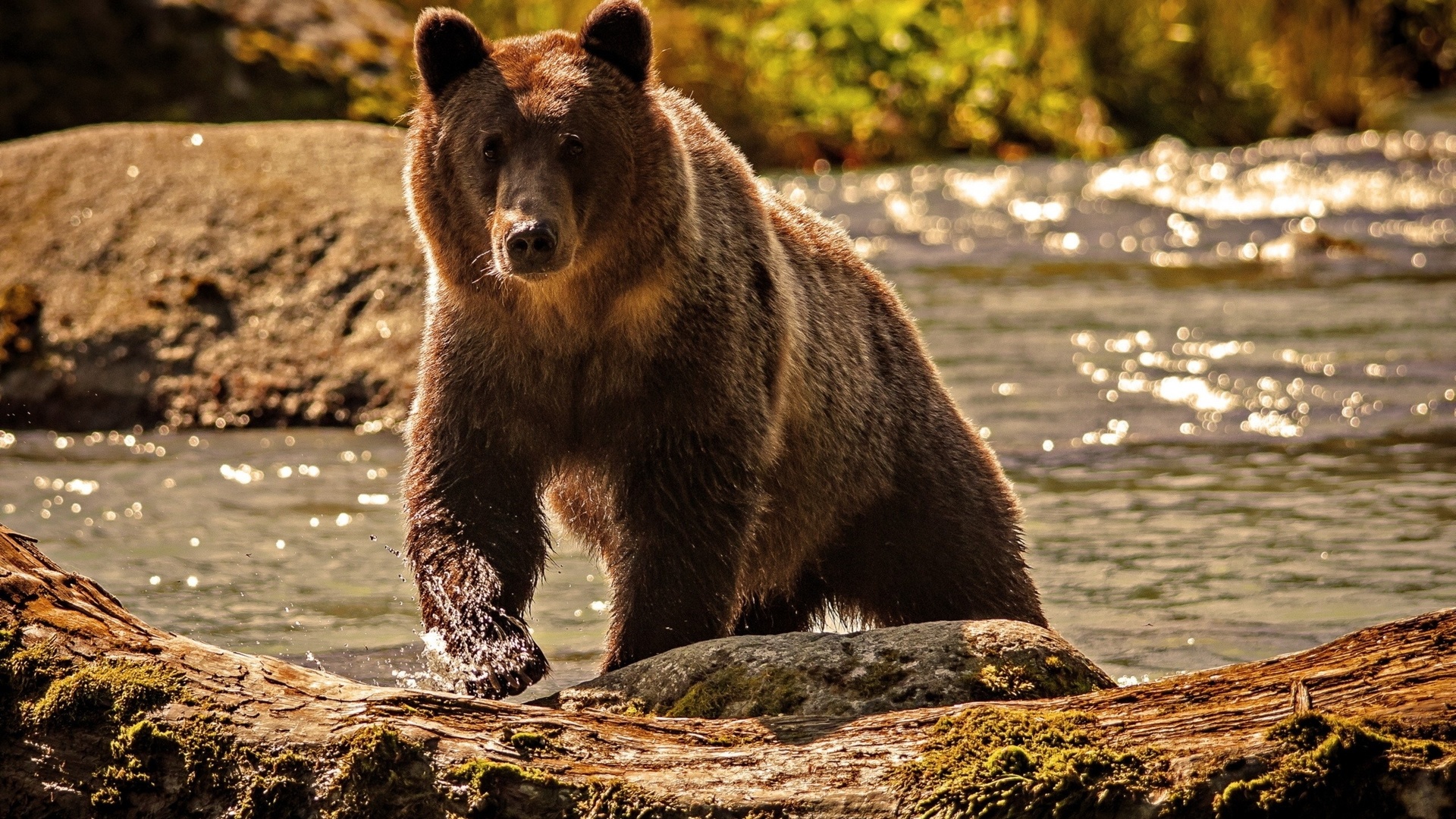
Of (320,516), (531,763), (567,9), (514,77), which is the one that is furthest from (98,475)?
(567,9)

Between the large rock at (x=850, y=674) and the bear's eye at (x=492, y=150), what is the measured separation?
1.44 meters

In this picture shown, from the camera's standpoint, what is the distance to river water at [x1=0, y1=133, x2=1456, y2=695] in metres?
6.13

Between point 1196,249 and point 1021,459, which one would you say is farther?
point 1196,249

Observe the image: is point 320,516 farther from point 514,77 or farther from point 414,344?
point 514,77

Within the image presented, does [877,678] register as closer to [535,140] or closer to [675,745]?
[675,745]

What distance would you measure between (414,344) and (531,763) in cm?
598

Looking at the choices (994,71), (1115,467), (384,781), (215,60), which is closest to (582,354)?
(384,781)

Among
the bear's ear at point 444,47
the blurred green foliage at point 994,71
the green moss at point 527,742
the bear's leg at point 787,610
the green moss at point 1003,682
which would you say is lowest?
the green moss at point 1003,682

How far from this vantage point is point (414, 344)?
9102mm

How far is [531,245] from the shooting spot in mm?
4371

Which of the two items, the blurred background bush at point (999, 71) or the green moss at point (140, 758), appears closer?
the green moss at point (140, 758)

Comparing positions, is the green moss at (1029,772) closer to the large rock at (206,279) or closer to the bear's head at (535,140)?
the bear's head at (535,140)

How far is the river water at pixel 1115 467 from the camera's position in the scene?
613 cm

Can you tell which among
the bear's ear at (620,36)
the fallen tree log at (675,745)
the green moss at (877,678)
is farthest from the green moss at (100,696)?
the bear's ear at (620,36)
